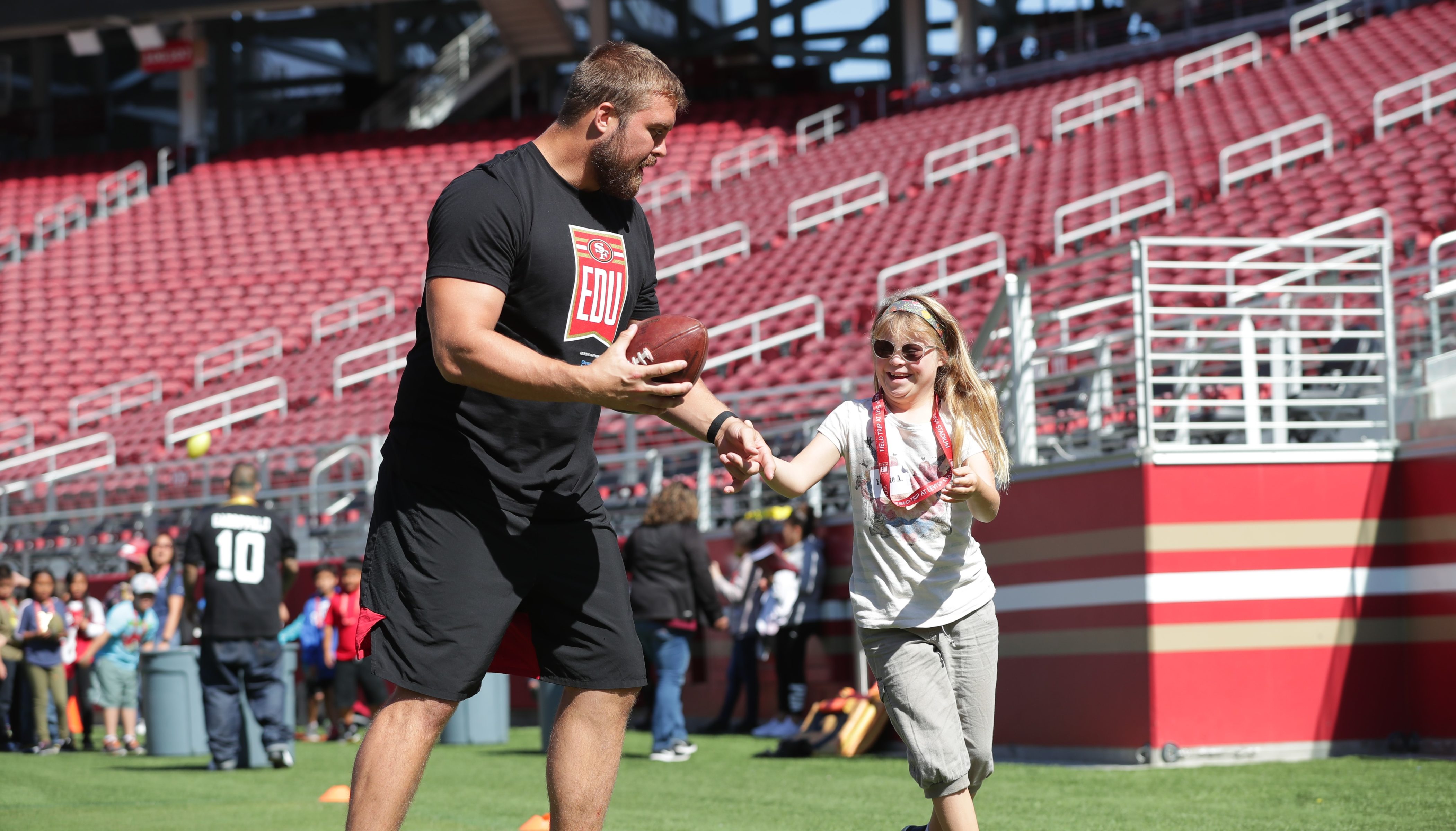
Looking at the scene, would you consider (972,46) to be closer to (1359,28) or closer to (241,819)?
(1359,28)

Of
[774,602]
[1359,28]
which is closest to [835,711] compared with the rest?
[774,602]

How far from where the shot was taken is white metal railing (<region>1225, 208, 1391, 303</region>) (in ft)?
28.4

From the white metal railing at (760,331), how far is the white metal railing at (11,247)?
17.8 m

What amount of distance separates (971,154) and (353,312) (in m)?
10.0

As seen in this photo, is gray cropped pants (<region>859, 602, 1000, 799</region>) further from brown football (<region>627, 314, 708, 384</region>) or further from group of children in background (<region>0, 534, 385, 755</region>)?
group of children in background (<region>0, 534, 385, 755</region>)

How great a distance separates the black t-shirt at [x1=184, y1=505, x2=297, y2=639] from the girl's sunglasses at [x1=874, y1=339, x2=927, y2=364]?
6163mm

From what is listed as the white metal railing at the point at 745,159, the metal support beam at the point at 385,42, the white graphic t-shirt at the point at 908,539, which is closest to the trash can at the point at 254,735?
the white graphic t-shirt at the point at 908,539

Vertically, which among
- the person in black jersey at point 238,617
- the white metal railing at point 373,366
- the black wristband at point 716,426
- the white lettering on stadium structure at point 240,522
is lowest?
the person in black jersey at point 238,617

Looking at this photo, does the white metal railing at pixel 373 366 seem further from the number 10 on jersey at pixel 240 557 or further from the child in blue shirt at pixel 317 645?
the number 10 on jersey at pixel 240 557

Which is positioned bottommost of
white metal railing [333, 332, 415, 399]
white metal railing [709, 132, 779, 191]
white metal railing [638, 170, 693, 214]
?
white metal railing [333, 332, 415, 399]

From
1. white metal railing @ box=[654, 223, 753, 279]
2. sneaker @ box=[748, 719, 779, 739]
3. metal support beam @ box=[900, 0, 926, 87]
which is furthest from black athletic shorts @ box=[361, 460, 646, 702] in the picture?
metal support beam @ box=[900, 0, 926, 87]

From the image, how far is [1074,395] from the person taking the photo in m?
8.67

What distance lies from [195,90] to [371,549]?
34857mm

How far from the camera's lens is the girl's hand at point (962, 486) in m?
3.89
